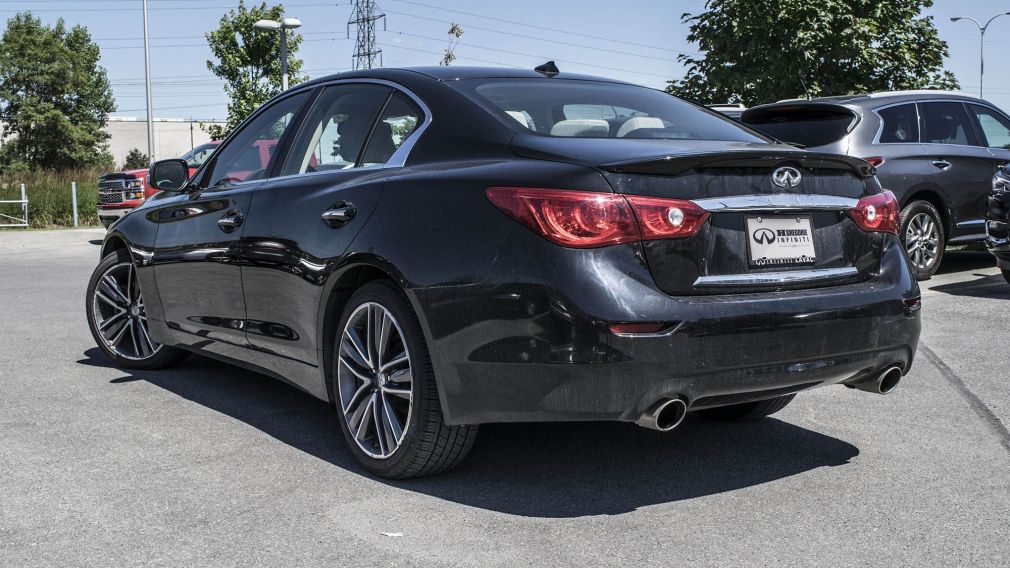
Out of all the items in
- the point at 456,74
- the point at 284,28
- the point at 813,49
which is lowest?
the point at 456,74

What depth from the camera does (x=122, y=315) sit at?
6.37m

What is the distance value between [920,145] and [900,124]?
305 millimetres

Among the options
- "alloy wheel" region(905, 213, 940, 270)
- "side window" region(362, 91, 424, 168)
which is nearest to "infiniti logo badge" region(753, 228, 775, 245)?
"side window" region(362, 91, 424, 168)

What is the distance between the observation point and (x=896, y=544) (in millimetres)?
3354

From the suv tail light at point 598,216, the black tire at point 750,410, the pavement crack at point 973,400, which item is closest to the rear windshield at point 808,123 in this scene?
the pavement crack at point 973,400

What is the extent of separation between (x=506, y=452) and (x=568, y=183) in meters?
1.42

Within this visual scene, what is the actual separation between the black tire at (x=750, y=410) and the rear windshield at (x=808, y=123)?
17.0 ft

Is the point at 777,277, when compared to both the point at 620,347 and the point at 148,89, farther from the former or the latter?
the point at 148,89

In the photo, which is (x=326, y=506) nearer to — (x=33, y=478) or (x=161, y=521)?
(x=161, y=521)

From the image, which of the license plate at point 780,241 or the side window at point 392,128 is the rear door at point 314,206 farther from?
the license plate at point 780,241

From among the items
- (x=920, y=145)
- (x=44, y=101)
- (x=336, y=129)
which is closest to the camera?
(x=336, y=129)

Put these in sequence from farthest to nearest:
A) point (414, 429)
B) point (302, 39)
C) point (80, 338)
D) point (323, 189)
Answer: point (302, 39) < point (80, 338) < point (323, 189) < point (414, 429)

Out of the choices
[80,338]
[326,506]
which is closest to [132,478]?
[326,506]

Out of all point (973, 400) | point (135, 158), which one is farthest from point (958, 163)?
point (135, 158)
